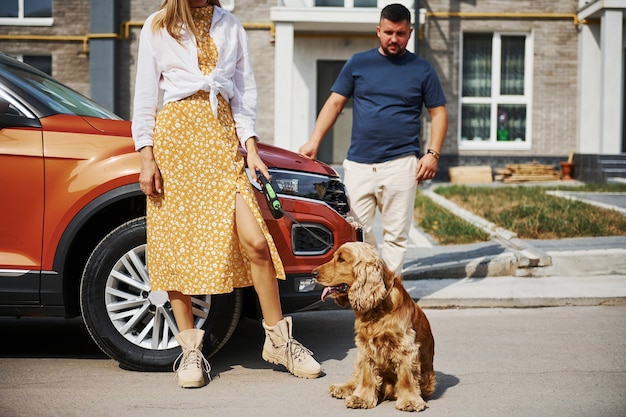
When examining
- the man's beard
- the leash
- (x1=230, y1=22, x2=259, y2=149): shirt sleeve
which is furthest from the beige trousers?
(x1=230, y1=22, x2=259, y2=149): shirt sleeve

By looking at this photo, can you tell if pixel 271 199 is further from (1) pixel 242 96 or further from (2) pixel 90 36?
(2) pixel 90 36

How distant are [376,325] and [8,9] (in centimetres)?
1817

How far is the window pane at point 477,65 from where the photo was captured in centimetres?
1953

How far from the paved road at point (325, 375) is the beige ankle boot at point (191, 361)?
0.05 metres

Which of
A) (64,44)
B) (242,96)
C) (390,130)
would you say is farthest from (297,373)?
(64,44)

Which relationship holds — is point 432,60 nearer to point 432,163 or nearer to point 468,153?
point 468,153

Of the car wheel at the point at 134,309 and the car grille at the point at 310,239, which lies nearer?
the car wheel at the point at 134,309

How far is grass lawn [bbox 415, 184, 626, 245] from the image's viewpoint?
374 inches

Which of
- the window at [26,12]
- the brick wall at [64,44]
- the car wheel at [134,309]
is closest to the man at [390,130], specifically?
the car wheel at [134,309]

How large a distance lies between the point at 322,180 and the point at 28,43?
16.5 meters

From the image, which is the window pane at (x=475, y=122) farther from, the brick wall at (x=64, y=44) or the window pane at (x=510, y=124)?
the brick wall at (x=64, y=44)

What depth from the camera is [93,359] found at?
16.8 ft

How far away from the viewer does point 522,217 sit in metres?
10.7

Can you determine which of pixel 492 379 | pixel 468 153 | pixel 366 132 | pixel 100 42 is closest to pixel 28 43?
pixel 100 42
